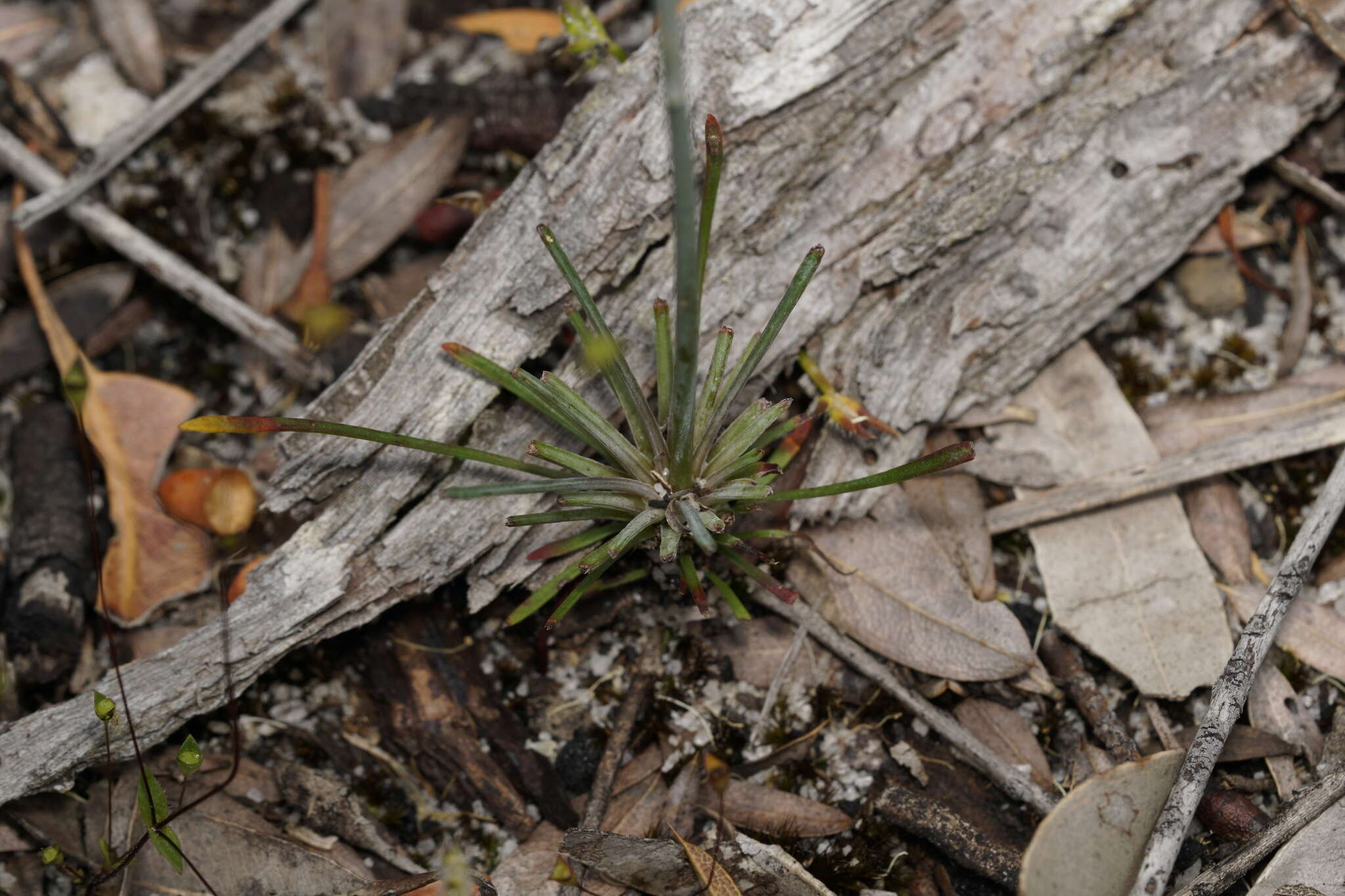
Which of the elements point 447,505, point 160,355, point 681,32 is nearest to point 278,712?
point 447,505

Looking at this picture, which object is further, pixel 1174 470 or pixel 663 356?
pixel 1174 470

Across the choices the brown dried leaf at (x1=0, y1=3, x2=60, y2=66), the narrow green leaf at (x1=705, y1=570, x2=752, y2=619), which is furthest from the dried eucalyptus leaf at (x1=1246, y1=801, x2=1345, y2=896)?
the brown dried leaf at (x1=0, y1=3, x2=60, y2=66)

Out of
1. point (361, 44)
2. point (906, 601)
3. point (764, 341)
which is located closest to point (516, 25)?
point (361, 44)

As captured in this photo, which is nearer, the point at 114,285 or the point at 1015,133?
the point at 1015,133

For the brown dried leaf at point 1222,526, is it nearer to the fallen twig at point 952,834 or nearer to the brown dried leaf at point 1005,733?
the brown dried leaf at point 1005,733

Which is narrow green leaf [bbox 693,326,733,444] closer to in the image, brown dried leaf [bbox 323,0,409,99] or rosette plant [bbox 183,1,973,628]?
rosette plant [bbox 183,1,973,628]

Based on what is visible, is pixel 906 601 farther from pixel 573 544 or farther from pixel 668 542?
pixel 573 544

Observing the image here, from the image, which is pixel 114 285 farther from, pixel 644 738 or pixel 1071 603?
pixel 1071 603
